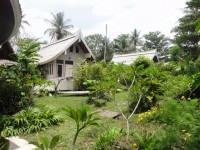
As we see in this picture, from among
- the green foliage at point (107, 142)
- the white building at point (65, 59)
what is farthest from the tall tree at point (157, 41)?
the green foliage at point (107, 142)

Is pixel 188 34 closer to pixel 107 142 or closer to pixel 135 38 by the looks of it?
pixel 107 142

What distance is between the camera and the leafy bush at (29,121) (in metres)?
5.68

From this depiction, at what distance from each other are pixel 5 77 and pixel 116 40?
3462 cm

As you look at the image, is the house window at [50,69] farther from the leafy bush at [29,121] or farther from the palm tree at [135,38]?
the palm tree at [135,38]

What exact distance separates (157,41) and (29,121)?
44.0 m

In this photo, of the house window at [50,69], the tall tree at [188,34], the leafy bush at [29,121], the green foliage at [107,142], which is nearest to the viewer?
the green foliage at [107,142]

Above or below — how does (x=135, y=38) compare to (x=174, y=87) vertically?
above

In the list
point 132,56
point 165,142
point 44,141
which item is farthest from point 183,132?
point 132,56

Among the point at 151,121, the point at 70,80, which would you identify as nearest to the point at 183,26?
the point at 70,80

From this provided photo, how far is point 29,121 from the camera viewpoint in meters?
6.06

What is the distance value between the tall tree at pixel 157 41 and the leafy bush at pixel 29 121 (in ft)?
138

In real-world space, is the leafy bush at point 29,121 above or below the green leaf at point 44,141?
below

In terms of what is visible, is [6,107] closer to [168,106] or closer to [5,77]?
[5,77]

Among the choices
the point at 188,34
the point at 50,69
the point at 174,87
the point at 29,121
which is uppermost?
the point at 188,34
